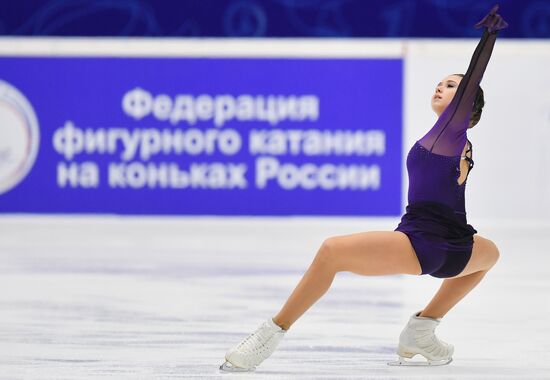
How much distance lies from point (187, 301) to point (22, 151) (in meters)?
3.84

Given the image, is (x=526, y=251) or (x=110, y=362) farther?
(x=526, y=251)

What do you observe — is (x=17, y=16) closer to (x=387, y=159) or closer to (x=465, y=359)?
(x=387, y=159)

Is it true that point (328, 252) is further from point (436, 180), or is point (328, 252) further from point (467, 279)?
point (467, 279)

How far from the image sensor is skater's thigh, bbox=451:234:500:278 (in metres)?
2.82

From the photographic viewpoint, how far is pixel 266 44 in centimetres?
794

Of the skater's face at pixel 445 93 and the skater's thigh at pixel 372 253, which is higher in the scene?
the skater's face at pixel 445 93

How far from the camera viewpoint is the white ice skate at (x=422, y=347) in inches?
115

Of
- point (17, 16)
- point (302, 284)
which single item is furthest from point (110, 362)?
point (17, 16)

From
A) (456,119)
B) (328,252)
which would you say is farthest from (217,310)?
(456,119)

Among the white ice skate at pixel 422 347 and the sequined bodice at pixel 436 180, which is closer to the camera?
the sequined bodice at pixel 436 180

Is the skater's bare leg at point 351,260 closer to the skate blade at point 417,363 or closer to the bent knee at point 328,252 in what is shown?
the bent knee at point 328,252

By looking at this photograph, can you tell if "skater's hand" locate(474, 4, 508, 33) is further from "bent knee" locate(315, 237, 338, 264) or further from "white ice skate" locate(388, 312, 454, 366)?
"white ice skate" locate(388, 312, 454, 366)

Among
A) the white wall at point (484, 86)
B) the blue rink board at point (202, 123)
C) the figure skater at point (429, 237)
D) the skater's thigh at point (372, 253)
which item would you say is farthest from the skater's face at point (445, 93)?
the blue rink board at point (202, 123)

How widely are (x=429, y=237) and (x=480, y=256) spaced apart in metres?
0.17
